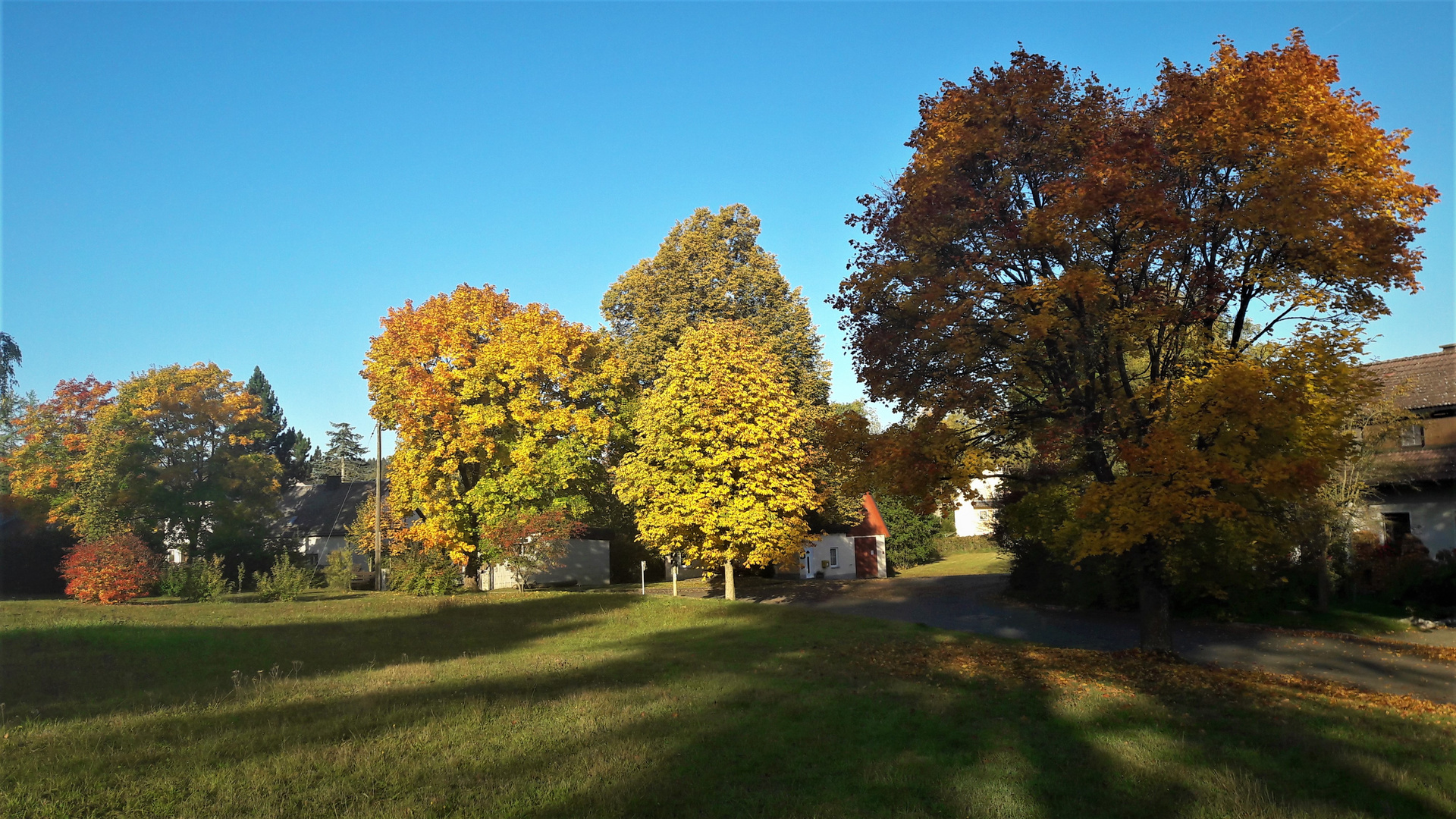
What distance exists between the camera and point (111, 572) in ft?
91.9

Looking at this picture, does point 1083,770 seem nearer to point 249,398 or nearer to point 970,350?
point 970,350

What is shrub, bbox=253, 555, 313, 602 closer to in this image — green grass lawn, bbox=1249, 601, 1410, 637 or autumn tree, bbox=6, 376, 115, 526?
autumn tree, bbox=6, 376, 115, 526

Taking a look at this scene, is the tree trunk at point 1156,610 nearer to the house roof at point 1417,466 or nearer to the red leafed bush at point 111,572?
the house roof at point 1417,466

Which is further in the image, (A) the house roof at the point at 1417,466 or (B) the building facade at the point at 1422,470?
(B) the building facade at the point at 1422,470

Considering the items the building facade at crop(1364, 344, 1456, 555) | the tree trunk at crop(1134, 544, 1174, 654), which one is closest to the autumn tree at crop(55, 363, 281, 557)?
the tree trunk at crop(1134, 544, 1174, 654)

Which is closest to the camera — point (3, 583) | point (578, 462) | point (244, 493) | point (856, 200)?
point (856, 200)

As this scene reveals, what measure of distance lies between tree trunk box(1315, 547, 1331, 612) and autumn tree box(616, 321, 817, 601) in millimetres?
15164

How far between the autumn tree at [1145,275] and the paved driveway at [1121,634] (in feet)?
11.1

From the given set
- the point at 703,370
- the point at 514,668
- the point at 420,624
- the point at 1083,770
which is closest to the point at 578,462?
the point at 703,370

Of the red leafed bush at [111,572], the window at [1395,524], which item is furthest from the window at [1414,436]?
the red leafed bush at [111,572]

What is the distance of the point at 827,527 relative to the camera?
43.8 m

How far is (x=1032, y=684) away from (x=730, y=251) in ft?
104

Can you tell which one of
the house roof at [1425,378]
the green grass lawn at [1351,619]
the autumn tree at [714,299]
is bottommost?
the green grass lawn at [1351,619]

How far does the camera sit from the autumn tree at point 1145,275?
11.1 m
